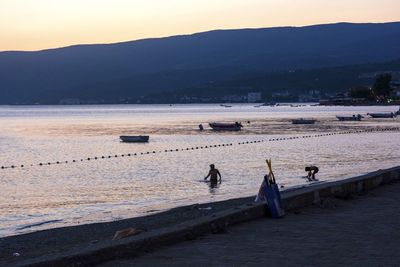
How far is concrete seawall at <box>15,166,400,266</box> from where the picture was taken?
8.37 meters

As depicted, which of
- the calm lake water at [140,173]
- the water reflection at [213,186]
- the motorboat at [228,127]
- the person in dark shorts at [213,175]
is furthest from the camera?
the motorboat at [228,127]

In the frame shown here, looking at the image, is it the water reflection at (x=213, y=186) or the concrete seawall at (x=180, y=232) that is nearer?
the concrete seawall at (x=180, y=232)

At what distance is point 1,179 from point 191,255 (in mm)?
29626

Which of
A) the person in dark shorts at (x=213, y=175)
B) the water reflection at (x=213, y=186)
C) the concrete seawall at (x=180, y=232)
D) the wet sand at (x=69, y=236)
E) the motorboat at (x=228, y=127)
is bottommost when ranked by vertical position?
the motorboat at (x=228, y=127)

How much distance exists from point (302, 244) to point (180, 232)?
1.69 metres

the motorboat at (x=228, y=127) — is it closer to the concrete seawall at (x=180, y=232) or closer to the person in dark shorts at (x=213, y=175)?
the person in dark shorts at (x=213, y=175)

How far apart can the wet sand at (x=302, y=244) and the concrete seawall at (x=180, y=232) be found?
15 centimetres

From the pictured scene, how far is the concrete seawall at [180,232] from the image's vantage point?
8.37m

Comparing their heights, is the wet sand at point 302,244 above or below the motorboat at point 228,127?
above

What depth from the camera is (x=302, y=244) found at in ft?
32.2

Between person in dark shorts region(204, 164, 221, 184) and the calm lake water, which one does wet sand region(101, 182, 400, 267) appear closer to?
the calm lake water

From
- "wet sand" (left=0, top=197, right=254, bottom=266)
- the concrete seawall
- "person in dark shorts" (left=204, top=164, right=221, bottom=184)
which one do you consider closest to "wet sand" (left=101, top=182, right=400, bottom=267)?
the concrete seawall

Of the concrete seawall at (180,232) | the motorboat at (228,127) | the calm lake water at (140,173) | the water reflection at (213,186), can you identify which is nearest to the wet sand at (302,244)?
the concrete seawall at (180,232)

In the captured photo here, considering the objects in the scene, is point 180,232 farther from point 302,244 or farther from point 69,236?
point 69,236
